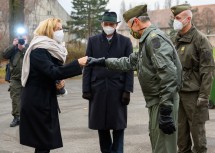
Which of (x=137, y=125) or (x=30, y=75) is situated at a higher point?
(x=30, y=75)

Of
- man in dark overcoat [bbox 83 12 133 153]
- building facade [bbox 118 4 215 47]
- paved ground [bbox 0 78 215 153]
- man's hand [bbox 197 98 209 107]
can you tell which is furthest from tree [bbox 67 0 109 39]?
man's hand [bbox 197 98 209 107]

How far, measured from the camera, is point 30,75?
177 inches

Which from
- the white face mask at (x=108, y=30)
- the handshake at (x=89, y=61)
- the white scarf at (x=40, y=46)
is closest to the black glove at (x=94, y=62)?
the handshake at (x=89, y=61)

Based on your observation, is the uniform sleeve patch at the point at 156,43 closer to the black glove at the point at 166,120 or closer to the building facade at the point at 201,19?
the black glove at the point at 166,120

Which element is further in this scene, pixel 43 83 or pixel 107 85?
pixel 107 85

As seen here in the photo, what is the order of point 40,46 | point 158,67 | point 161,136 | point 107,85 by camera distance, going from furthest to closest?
point 107,85, point 40,46, point 161,136, point 158,67

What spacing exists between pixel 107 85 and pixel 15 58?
138 inches

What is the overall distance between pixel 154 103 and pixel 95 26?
152ft

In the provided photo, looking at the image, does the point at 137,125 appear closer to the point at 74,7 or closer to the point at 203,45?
the point at 203,45

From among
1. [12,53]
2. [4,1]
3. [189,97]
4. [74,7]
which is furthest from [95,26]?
Answer: [189,97]

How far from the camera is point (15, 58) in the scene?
8.54 metres

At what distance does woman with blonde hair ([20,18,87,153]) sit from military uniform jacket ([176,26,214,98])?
152cm

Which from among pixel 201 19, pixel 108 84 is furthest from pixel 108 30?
pixel 201 19

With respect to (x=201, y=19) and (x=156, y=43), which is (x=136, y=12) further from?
(x=201, y=19)
